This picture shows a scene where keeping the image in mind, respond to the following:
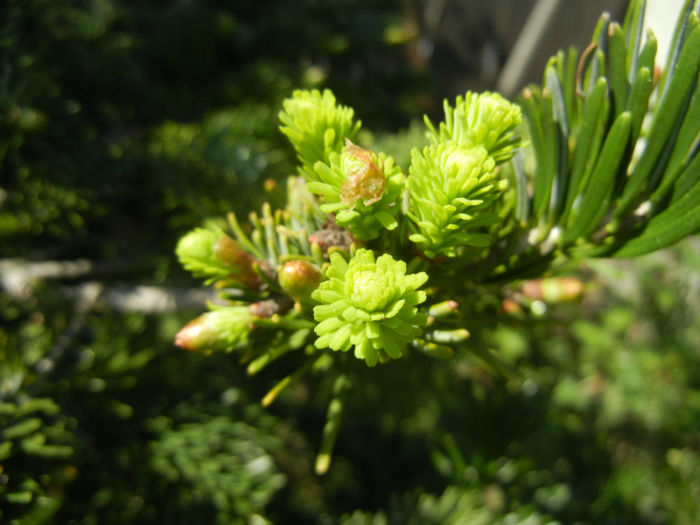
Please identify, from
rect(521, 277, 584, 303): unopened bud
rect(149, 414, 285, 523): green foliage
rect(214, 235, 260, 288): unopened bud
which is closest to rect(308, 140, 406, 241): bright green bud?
rect(214, 235, 260, 288): unopened bud

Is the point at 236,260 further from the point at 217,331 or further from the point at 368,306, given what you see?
the point at 368,306

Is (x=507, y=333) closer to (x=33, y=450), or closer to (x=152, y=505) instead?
(x=152, y=505)

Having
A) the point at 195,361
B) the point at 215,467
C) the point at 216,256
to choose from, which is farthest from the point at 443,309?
the point at 195,361

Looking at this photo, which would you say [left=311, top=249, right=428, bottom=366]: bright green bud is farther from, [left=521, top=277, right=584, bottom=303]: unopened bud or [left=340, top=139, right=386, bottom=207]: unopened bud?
[left=521, top=277, right=584, bottom=303]: unopened bud

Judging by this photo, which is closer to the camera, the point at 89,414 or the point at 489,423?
the point at 89,414

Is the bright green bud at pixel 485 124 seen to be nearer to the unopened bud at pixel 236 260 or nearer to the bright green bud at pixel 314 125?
the bright green bud at pixel 314 125

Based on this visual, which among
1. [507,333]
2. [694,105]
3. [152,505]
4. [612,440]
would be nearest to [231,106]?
[152,505]
